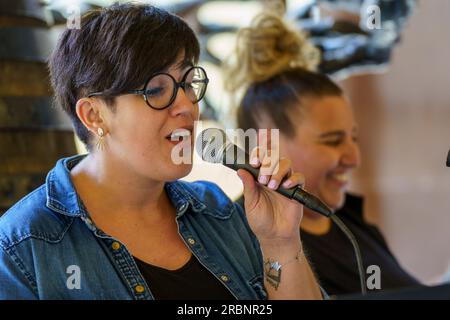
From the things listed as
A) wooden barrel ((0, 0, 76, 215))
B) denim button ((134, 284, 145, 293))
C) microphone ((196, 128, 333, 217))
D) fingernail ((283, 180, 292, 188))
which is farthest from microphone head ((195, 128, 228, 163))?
wooden barrel ((0, 0, 76, 215))

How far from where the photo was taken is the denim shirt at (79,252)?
37.8 inches

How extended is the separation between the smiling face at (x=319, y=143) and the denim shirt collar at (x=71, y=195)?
490 mm

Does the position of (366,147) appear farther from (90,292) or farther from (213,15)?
(90,292)

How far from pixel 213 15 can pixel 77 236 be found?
128cm

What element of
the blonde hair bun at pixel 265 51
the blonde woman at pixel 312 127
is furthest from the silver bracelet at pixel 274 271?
the blonde hair bun at pixel 265 51

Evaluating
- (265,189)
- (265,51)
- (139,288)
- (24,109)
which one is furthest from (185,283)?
(265,51)

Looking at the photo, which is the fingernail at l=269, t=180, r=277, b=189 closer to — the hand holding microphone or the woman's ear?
the hand holding microphone

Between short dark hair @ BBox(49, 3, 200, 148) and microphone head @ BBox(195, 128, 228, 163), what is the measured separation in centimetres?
12

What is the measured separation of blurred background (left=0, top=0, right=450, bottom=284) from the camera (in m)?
1.32

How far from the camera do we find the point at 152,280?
105 centimetres

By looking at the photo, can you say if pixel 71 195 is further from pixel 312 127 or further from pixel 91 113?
pixel 312 127

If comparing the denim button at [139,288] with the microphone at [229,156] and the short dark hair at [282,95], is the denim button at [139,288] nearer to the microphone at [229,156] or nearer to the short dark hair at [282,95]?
the microphone at [229,156]

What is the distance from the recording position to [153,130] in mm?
1051

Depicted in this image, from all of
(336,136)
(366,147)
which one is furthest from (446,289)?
(366,147)
